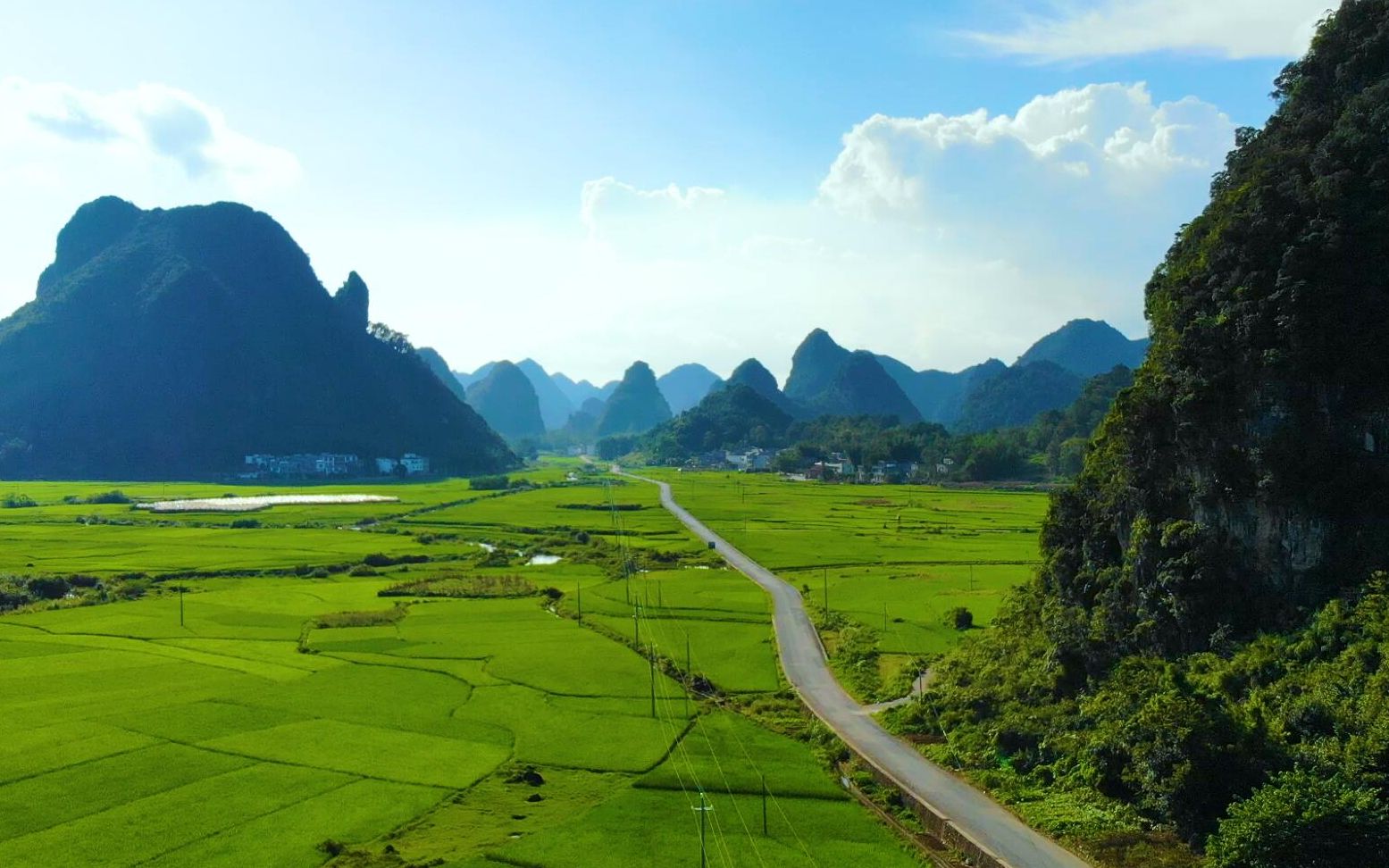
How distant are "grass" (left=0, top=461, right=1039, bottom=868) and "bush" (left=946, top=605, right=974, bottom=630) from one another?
862 mm

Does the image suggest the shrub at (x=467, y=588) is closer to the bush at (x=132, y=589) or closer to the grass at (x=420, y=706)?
the grass at (x=420, y=706)

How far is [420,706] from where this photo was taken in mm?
29078

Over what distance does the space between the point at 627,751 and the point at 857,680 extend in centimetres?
946

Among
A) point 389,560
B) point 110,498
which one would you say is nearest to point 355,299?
point 110,498

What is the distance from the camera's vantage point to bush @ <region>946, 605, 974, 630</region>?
37.9 metres

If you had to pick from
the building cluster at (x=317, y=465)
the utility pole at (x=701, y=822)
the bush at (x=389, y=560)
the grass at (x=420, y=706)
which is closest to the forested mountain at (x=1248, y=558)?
the grass at (x=420, y=706)

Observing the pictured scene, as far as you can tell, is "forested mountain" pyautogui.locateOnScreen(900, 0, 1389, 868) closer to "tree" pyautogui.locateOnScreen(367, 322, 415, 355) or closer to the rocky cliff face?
the rocky cliff face

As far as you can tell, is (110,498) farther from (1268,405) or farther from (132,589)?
(1268,405)

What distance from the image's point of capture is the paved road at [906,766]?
1941 centimetres

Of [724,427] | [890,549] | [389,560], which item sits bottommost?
[890,549]

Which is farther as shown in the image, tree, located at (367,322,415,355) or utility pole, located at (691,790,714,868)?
tree, located at (367,322,415,355)

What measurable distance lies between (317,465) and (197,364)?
25372mm

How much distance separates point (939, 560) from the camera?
2181 inches

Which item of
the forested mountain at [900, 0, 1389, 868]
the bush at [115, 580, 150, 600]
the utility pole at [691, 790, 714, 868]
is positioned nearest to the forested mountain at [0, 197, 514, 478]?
the bush at [115, 580, 150, 600]
